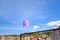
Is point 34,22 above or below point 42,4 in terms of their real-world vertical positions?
below

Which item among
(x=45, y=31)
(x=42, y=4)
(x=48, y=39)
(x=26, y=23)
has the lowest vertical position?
(x=48, y=39)

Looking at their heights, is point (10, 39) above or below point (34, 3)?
below

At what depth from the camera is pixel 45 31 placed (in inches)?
102

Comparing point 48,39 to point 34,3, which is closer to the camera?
point 34,3

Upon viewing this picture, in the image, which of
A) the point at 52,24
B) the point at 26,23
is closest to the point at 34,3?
the point at 26,23

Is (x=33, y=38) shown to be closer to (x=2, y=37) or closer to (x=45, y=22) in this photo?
(x=45, y=22)

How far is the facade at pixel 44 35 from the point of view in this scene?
2.54m

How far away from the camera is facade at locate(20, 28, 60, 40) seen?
99.9 inches

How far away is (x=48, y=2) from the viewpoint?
8.18 feet

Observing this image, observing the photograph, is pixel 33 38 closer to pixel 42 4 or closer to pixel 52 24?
pixel 52 24

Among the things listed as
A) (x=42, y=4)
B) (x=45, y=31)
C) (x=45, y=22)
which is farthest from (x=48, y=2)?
(x=45, y=31)

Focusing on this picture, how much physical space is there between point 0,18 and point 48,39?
4.38ft

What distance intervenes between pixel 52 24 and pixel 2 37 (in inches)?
51.0

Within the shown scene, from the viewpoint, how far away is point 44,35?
8.79 ft
